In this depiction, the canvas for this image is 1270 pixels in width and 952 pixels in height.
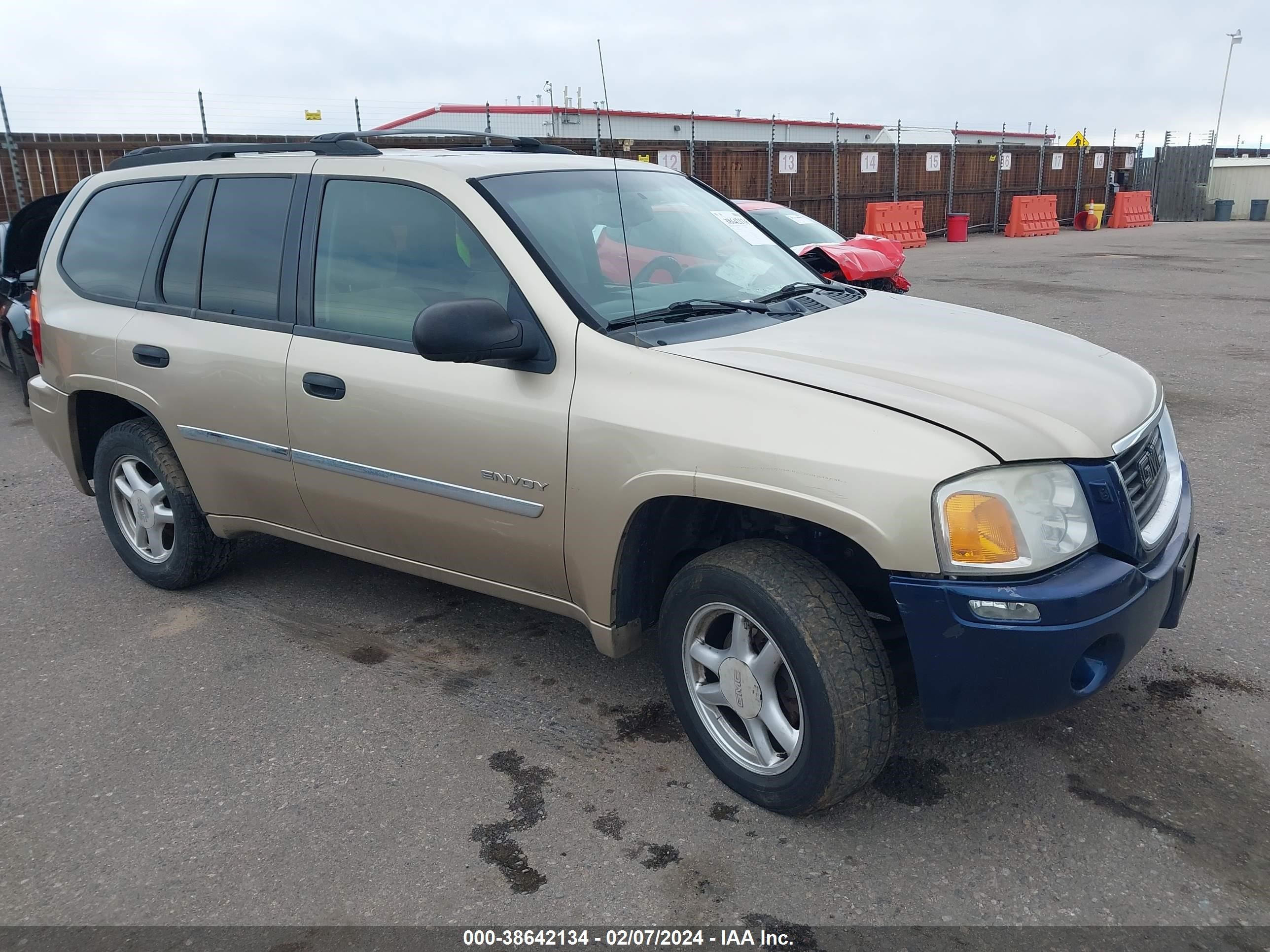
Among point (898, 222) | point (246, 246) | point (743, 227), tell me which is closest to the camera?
point (246, 246)

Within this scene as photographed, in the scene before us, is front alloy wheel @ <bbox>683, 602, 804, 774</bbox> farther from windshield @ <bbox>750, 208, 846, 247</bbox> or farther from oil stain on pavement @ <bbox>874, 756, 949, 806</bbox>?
windshield @ <bbox>750, 208, 846, 247</bbox>

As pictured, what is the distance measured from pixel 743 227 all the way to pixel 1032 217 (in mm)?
26820

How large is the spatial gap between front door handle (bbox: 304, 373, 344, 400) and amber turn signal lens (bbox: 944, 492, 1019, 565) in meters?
2.13

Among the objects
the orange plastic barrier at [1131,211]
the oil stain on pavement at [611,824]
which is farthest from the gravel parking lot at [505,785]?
the orange plastic barrier at [1131,211]

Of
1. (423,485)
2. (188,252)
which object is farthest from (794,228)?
(423,485)

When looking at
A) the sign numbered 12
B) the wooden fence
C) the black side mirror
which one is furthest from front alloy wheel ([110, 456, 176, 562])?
the sign numbered 12

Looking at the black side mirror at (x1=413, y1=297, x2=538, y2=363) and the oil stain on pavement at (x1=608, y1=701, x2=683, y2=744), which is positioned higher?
the black side mirror at (x1=413, y1=297, x2=538, y2=363)

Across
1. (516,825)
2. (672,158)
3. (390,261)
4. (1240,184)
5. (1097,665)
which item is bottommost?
(516,825)

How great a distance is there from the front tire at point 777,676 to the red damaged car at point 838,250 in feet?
24.5

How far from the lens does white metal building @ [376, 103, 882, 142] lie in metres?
25.5

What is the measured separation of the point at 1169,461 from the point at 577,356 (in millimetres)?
1901

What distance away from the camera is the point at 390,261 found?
11.7 feet

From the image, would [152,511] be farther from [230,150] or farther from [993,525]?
[993,525]

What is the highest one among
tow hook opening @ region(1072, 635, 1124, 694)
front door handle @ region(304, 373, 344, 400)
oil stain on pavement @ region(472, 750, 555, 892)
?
front door handle @ region(304, 373, 344, 400)
